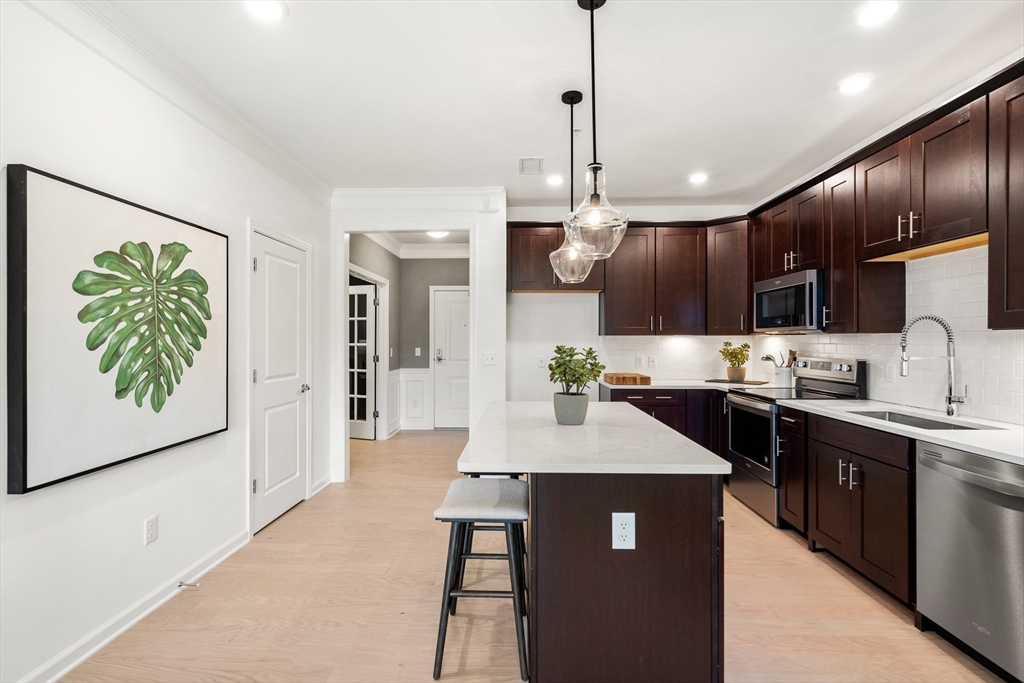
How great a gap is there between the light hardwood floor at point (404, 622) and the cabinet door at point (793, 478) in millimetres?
155

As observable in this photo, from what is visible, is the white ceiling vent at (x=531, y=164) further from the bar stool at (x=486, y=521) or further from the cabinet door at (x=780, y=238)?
the bar stool at (x=486, y=521)

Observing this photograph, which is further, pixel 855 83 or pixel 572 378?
pixel 855 83

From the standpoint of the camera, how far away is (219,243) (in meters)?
2.71

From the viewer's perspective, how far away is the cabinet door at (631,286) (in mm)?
4672

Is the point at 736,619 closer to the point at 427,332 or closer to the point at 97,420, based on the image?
the point at 97,420

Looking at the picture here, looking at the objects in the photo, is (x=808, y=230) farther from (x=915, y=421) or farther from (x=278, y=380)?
Answer: (x=278, y=380)

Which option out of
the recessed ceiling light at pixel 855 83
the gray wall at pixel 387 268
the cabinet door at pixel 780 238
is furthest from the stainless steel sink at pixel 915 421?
the gray wall at pixel 387 268

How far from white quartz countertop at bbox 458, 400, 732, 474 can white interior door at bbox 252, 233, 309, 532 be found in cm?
166

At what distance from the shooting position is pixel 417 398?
6.83 metres

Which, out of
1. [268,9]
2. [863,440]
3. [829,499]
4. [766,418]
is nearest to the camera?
[268,9]

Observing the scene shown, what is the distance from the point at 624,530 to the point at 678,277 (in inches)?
137

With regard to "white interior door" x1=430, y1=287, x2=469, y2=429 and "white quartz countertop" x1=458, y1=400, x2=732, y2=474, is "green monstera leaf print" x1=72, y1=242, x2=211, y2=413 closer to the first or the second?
"white quartz countertop" x1=458, y1=400, x2=732, y2=474

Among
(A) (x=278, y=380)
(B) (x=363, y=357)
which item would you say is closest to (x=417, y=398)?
(B) (x=363, y=357)

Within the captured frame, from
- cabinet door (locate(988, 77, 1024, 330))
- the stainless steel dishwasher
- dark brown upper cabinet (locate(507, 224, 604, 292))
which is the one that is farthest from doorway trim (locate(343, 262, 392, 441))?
cabinet door (locate(988, 77, 1024, 330))
